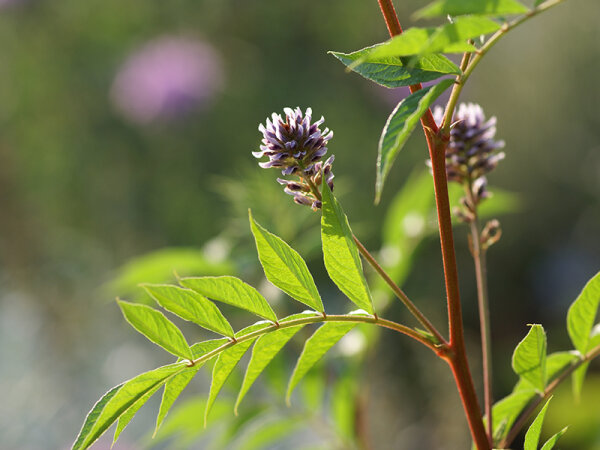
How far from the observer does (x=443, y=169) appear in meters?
0.24

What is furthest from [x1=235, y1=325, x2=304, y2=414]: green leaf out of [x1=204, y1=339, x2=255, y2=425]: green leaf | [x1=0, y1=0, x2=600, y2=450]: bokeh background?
[x1=0, y1=0, x2=600, y2=450]: bokeh background

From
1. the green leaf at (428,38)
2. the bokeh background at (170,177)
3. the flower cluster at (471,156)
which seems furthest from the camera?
the bokeh background at (170,177)

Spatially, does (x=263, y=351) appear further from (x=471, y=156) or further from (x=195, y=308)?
(x=471, y=156)

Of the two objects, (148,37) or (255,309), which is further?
(148,37)

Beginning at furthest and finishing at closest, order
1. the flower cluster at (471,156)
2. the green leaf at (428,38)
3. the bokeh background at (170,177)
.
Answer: the bokeh background at (170,177)
the flower cluster at (471,156)
the green leaf at (428,38)

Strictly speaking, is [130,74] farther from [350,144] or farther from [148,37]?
[350,144]

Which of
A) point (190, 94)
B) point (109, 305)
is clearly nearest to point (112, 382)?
point (109, 305)

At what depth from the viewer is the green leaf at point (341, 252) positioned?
0.24 meters

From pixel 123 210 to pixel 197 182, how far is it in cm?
27

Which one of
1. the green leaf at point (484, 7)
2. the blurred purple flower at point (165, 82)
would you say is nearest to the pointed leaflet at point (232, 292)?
the green leaf at point (484, 7)

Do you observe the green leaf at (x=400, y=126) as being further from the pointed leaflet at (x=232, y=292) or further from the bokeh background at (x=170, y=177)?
the bokeh background at (x=170, y=177)

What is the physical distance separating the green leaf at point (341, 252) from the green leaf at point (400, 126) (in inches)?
1.4

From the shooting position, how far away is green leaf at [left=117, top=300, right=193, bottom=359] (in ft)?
0.82

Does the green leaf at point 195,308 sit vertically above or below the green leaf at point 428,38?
below
